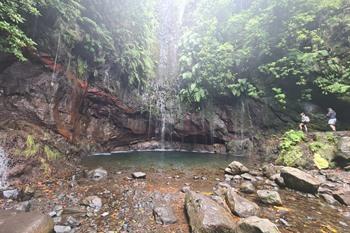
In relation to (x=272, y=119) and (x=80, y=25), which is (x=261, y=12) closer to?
(x=272, y=119)

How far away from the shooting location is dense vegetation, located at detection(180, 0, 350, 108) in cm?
1082

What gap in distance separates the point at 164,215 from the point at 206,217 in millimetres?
1087

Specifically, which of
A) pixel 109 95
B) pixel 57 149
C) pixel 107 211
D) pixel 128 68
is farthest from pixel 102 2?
pixel 107 211

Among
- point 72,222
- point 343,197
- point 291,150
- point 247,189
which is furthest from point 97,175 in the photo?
point 291,150

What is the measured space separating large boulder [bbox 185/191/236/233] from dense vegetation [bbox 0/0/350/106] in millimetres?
7817

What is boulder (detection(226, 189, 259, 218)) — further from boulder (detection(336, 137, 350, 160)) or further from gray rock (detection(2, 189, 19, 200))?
boulder (detection(336, 137, 350, 160))

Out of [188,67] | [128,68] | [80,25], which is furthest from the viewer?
[188,67]

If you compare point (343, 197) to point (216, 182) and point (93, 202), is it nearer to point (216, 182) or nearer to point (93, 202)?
point (216, 182)

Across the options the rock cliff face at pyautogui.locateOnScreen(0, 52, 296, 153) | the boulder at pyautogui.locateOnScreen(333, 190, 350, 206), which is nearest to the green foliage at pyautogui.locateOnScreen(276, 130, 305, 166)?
the rock cliff face at pyautogui.locateOnScreen(0, 52, 296, 153)

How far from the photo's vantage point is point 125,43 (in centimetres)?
1214

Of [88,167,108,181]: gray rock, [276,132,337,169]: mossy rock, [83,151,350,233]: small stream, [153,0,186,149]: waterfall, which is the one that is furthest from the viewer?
[153,0,186,149]: waterfall

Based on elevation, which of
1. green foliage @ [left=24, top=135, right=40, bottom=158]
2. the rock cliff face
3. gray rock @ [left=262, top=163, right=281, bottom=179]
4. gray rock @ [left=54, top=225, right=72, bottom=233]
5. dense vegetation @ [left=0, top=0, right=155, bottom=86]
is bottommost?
gray rock @ [left=54, top=225, right=72, bottom=233]

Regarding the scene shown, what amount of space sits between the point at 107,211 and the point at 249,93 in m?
10.6

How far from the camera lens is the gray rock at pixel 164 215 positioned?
176 inches
